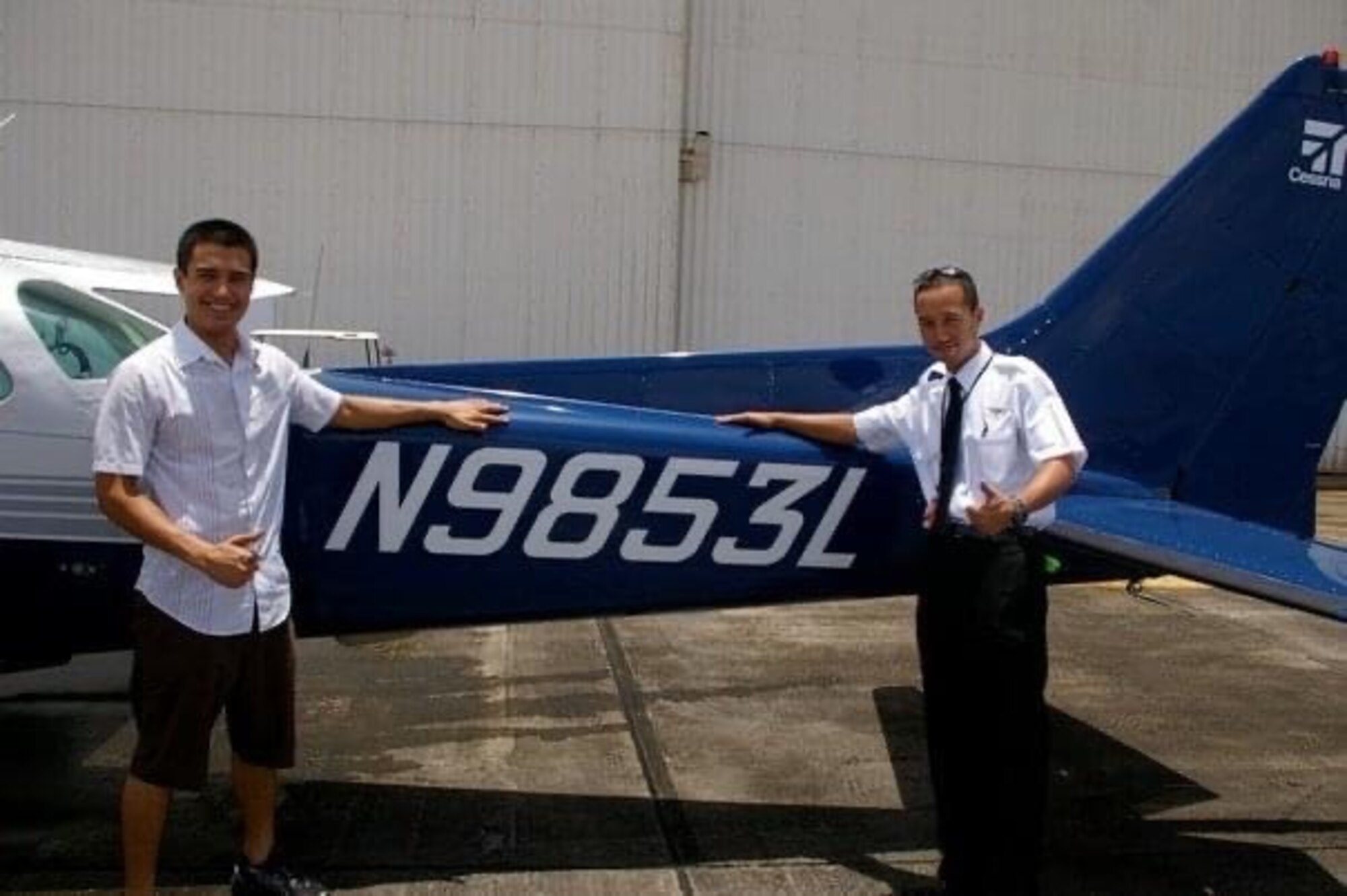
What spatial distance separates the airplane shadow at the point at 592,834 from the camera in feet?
13.1

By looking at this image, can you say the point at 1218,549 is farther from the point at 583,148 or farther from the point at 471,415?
the point at 583,148

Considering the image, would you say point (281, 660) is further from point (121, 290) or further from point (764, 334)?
point (764, 334)

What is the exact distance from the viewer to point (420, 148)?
47.1ft

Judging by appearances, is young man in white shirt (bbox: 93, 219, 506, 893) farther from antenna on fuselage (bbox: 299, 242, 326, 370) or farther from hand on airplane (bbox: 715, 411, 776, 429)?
antenna on fuselage (bbox: 299, 242, 326, 370)

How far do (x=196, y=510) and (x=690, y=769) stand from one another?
2512 millimetres


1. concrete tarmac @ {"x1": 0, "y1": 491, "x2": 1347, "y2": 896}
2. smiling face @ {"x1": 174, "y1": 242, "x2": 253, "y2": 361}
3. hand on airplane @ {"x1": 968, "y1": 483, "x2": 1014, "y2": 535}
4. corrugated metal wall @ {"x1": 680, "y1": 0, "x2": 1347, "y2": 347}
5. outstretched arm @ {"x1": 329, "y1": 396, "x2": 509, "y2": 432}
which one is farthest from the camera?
corrugated metal wall @ {"x1": 680, "y1": 0, "x2": 1347, "y2": 347}

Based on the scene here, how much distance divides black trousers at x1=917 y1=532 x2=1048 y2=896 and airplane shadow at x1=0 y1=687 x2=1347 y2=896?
0.42 metres

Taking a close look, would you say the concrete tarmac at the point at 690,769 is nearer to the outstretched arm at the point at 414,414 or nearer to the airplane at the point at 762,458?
the airplane at the point at 762,458

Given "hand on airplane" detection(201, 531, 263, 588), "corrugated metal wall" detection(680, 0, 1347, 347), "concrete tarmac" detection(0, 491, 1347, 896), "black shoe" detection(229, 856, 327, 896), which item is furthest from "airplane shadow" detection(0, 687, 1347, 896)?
"corrugated metal wall" detection(680, 0, 1347, 347)

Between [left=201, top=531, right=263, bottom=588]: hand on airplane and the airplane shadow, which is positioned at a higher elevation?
[left=201, top=531, right=263, bottom=588]: hand on airplane

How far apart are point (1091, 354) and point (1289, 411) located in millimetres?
790

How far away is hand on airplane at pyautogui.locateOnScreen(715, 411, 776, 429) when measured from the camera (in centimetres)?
427

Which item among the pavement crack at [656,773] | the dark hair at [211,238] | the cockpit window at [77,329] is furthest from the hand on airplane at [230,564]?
the pavement crack at [656,773]

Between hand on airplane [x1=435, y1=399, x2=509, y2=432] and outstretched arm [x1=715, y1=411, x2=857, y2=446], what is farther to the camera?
outstretched arm [x1=715, y1=411, x2=857, y2=446]
